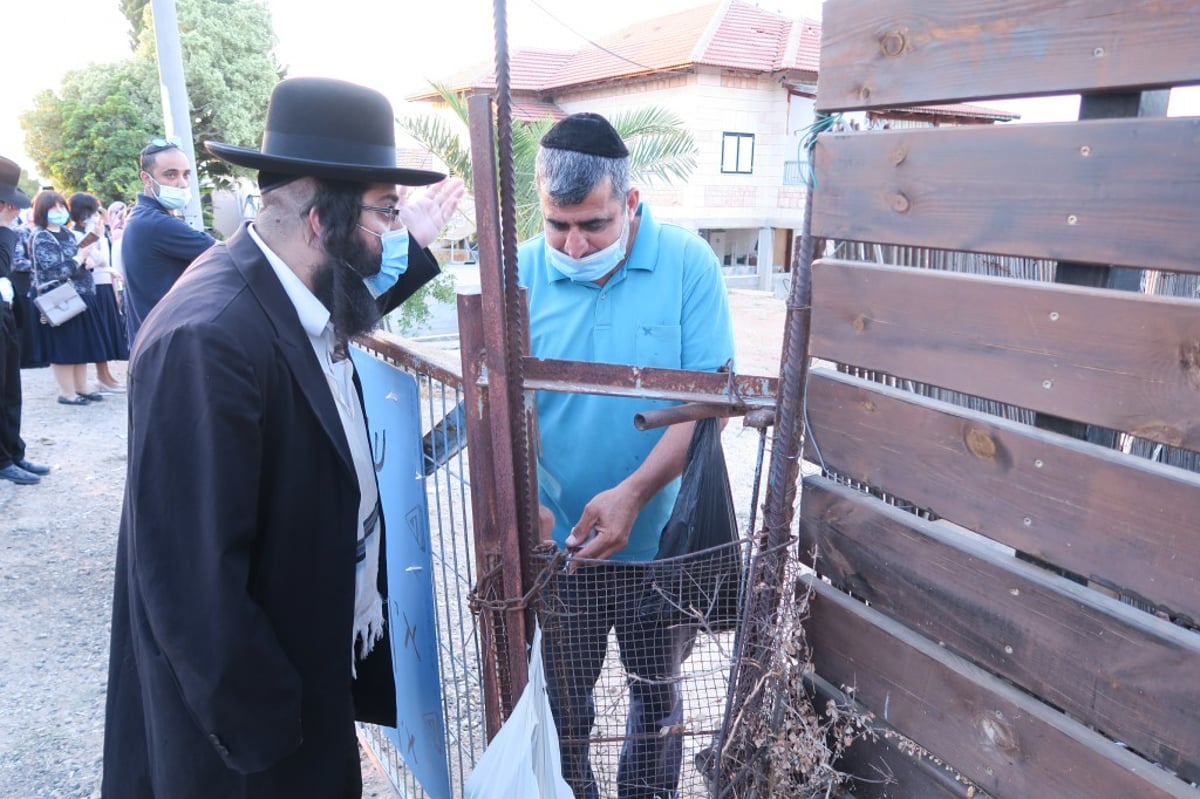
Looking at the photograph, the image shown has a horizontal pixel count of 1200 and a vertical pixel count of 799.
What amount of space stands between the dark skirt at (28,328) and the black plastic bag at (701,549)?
7.66 meters

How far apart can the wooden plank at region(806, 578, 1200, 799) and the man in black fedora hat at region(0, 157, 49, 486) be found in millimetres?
6596

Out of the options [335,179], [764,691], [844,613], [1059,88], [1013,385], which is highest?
[1059,88]

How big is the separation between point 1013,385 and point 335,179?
1484 mm

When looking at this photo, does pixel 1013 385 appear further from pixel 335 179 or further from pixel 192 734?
pixel 192 734

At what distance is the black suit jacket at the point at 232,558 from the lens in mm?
Result: 1566

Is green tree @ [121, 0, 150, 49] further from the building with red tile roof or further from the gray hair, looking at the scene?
the gray hair

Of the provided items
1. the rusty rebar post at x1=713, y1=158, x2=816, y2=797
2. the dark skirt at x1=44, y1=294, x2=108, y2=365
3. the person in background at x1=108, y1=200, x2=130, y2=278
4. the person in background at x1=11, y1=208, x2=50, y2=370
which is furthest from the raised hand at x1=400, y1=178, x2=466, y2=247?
the person in background at x1=108, y1=200, x2=130, y2=278

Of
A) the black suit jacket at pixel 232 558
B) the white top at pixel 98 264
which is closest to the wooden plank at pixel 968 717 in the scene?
the black suit jacket at pixel 232 558

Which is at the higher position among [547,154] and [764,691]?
[547,154]

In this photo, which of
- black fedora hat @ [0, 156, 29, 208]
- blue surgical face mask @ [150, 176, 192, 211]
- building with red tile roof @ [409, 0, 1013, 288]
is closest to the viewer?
blue surgical face mask @ [150, 176, 192, 211]

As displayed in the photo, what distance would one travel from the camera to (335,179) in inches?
74.2

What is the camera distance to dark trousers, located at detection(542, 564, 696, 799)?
2.10 meters

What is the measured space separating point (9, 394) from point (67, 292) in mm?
2065

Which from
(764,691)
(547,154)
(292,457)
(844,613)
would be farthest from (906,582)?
(547,154)
